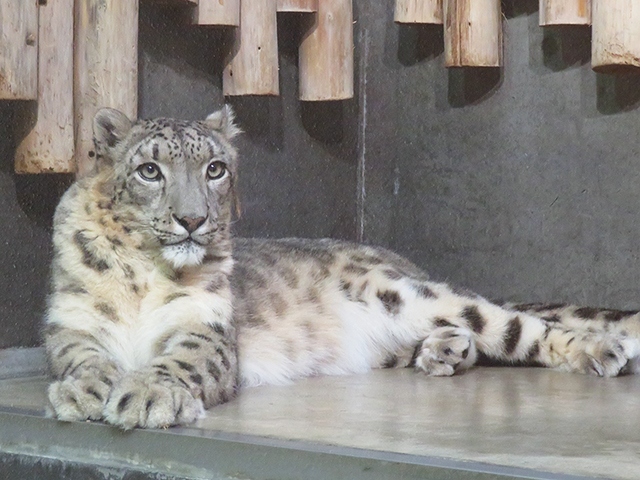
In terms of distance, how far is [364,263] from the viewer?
4.84 m

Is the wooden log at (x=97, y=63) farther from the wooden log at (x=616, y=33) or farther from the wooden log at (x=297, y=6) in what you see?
the wooden log at (x=616, y=33)

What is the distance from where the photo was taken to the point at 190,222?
3602 mm

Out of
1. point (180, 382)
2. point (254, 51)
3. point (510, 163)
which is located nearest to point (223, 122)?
point (254, 51)

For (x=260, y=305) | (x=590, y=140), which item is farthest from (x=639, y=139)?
(x=260, y=305)

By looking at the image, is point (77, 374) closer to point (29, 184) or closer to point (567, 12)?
point (29, 184)

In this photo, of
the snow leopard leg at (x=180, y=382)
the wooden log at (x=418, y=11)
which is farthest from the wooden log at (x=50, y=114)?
the wooden log at (x=418, y=11)

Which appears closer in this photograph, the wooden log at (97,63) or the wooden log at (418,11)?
the wooden log at (97,63)

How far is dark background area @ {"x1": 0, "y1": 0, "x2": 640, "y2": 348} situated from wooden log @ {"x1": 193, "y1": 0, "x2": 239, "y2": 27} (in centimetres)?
18

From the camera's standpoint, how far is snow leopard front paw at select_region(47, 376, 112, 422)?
10.4ft

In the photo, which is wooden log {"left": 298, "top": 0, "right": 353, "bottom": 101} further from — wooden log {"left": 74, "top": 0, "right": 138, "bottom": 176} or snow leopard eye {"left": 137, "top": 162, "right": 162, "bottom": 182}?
snow leopard eye {"left": 137, "top": 162, "right": 162, "bottom": 182}

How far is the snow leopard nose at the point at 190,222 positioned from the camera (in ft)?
11.8

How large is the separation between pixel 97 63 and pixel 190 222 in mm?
926

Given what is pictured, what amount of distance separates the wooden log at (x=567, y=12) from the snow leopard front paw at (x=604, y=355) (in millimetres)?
1358

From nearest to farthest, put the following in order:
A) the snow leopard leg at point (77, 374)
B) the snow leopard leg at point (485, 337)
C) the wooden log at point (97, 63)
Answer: the snow leopard leg at point (77, 374), the wooden log at point (97, 63), the snow leopard leg at point (485, 337)
